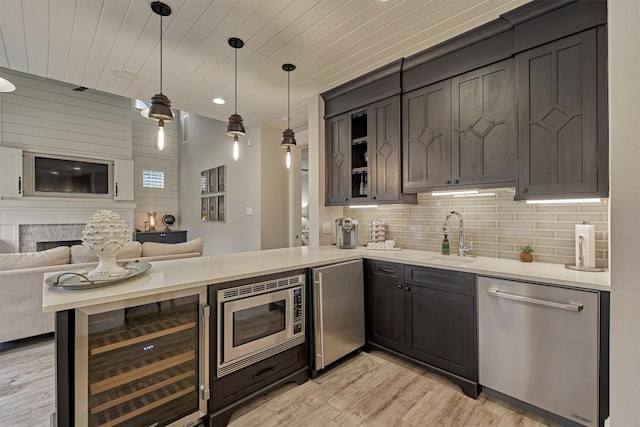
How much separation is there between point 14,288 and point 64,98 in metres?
4.62

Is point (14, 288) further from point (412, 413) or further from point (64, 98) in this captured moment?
point (64, 98)

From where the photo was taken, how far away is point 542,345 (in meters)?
1.79

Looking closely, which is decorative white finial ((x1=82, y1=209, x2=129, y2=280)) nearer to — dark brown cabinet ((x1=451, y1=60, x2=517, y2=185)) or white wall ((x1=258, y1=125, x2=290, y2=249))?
dark brown cabinet ((x1=451, y1=60, x2=517, y2=185))

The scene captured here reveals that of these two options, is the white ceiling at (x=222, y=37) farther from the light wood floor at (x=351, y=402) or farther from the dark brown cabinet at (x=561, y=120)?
the light wood floor at (x=351, y=402)

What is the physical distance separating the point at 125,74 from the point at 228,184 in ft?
8.98

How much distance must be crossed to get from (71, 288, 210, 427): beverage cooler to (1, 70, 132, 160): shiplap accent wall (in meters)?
5.78

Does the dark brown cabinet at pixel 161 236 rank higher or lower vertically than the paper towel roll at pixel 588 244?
lower

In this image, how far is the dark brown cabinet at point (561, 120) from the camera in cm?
178

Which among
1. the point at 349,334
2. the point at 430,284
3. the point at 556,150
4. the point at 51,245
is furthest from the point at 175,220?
the point at 556,150

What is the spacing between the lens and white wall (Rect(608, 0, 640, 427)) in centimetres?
129

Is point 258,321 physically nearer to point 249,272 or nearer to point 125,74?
point 249,272

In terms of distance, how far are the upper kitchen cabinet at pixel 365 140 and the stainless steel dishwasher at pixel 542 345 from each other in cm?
123

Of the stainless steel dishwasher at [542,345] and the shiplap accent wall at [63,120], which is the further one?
the shiplap accent wall at [63,120]

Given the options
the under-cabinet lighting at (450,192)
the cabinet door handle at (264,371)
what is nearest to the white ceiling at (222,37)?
the under-cabinet lighting at (450,192)
